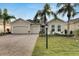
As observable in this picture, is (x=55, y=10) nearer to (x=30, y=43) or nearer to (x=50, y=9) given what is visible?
(x=50, y=9)

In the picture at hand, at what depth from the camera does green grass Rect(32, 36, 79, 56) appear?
7375mm

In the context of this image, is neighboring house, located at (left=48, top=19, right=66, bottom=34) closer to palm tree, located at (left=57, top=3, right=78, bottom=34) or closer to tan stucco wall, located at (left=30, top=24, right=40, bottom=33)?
palm tree, located at (left=57, top=3, right=78, bottom=34)

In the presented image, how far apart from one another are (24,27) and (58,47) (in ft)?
2.87

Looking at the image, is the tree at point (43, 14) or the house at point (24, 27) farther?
the house at point (24, 27)

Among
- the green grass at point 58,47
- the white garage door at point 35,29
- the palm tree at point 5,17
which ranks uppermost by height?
the palm tree at point 5,17

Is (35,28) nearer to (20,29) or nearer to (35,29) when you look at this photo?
(35,29)

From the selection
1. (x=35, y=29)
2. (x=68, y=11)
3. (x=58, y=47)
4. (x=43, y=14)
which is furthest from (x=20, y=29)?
(x=68, y=11)

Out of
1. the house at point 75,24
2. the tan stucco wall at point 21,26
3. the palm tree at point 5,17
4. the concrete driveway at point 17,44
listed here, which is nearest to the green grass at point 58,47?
the concrete driveway at point 17,44

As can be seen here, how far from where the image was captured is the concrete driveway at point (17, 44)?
24.3 ft

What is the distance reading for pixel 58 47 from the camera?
7477 millimetres

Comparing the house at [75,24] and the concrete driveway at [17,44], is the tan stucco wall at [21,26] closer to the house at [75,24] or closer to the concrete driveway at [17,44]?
the concrete driveway at [17,44]

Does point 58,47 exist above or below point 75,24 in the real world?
below

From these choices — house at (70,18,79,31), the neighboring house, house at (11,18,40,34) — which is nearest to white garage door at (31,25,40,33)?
house at (11,18,40,34)

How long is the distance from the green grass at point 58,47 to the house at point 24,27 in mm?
252
